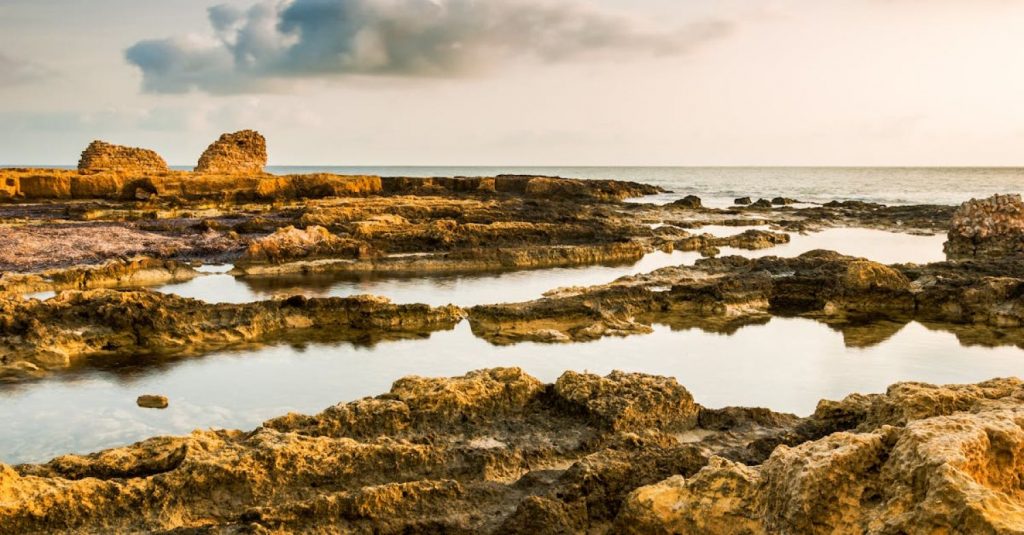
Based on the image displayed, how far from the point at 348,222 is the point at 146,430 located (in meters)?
16.5

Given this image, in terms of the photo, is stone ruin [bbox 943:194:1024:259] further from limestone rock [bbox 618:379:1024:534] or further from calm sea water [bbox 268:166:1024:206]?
calm sea water [bbox 268:166:1024:206]

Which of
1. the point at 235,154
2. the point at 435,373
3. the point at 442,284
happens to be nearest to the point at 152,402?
the point at 435,373

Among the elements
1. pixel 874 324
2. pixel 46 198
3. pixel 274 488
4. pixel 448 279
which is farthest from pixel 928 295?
pixel 46 198

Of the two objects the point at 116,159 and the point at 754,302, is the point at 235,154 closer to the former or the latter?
the point at 116,159

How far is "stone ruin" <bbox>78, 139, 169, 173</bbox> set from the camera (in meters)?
42.1

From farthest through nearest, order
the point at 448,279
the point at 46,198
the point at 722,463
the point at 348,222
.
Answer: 1. the point at 46,198
2. the point at 348,222
3. the point at 448,279
4. the point at 722,463

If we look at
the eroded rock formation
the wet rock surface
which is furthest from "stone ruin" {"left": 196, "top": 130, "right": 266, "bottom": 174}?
the wet rock surface

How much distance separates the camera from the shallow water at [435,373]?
Answer: 7.72 meters

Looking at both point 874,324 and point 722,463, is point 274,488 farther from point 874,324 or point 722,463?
point 874,324

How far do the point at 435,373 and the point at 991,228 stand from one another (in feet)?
58.0

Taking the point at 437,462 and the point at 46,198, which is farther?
the point at 46,198

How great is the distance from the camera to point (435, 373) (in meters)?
9.56

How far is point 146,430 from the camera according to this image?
745 cm

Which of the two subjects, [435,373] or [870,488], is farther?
[435,373]
